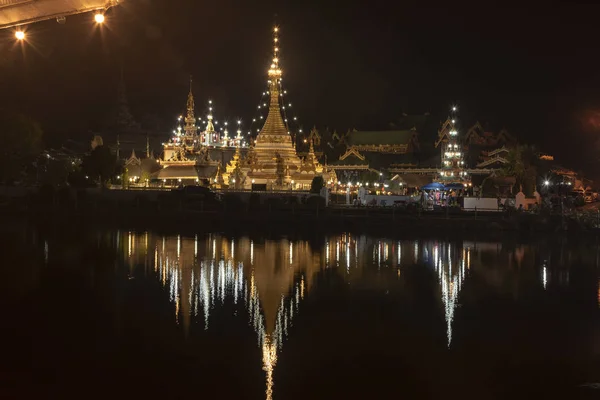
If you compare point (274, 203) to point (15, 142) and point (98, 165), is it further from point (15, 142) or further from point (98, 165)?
point (15, 142)

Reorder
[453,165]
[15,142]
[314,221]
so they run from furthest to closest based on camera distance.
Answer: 1. [453,165]
2. [15,142]
3. [314,221]

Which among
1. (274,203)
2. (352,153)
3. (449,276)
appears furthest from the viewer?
(352,153)

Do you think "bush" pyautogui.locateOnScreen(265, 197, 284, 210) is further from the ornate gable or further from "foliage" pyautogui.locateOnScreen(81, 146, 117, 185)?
the ornate gable

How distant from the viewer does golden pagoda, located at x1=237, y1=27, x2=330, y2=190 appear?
4150cm

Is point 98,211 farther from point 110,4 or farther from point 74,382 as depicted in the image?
point 110,4

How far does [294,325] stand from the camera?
1376cm

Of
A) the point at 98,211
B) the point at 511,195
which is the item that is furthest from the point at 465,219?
the point at 98,211

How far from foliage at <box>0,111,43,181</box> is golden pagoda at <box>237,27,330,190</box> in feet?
37.0

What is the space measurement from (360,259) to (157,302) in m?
8.99

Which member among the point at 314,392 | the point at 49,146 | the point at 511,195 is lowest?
the point at 314,392

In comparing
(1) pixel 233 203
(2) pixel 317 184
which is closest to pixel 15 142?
(1) pixel 233 203

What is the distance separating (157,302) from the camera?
15.5 metres

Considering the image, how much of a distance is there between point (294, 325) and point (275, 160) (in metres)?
28.5

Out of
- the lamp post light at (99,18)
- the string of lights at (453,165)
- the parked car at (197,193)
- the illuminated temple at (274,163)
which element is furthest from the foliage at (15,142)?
the lamp post light at (99,18)
